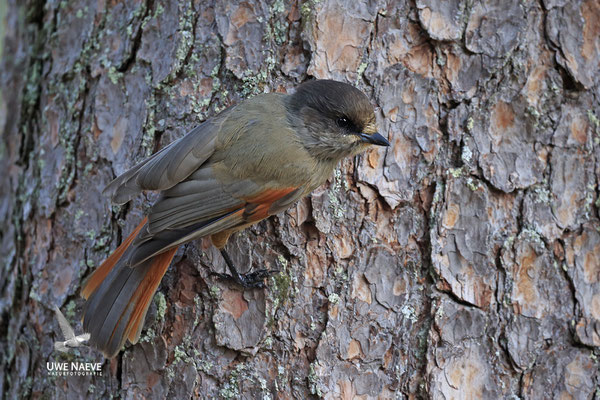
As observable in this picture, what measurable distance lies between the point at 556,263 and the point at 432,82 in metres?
1.03

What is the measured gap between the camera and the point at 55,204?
3.16 meters

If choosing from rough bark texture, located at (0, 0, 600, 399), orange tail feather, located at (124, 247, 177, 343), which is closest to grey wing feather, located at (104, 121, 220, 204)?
rough bark texture, located at (0, 0, 600, 399)

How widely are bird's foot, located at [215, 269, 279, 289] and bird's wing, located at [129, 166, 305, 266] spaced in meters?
0.21

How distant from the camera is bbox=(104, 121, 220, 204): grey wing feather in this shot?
8.91ft

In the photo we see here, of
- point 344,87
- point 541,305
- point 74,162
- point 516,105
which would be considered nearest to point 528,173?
point 516,105

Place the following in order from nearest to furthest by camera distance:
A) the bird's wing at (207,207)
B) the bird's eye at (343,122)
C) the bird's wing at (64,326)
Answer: the bird's wing at (207,207) → the bird's eye at (343,122) → the bird's wing at (64,326)

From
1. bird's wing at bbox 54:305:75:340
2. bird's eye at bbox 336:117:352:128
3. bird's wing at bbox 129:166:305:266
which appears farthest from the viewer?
bird's wing at bbox 54:305:75:340

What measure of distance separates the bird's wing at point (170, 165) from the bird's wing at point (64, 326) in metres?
0.70

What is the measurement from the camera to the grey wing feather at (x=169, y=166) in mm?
2717

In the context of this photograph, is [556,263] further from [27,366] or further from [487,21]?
[27,366]

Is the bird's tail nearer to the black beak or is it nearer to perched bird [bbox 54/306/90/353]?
perched bird [bbox 54/306/90/353]

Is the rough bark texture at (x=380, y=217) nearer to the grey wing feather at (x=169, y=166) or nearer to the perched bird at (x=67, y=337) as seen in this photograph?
the perched bird at (x=67, y=337)

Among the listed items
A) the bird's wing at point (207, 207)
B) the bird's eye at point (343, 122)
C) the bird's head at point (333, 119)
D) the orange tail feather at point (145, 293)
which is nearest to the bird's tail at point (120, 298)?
the orange tail feather at point (145, 293)

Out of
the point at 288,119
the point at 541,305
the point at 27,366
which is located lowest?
the point at 27,366
